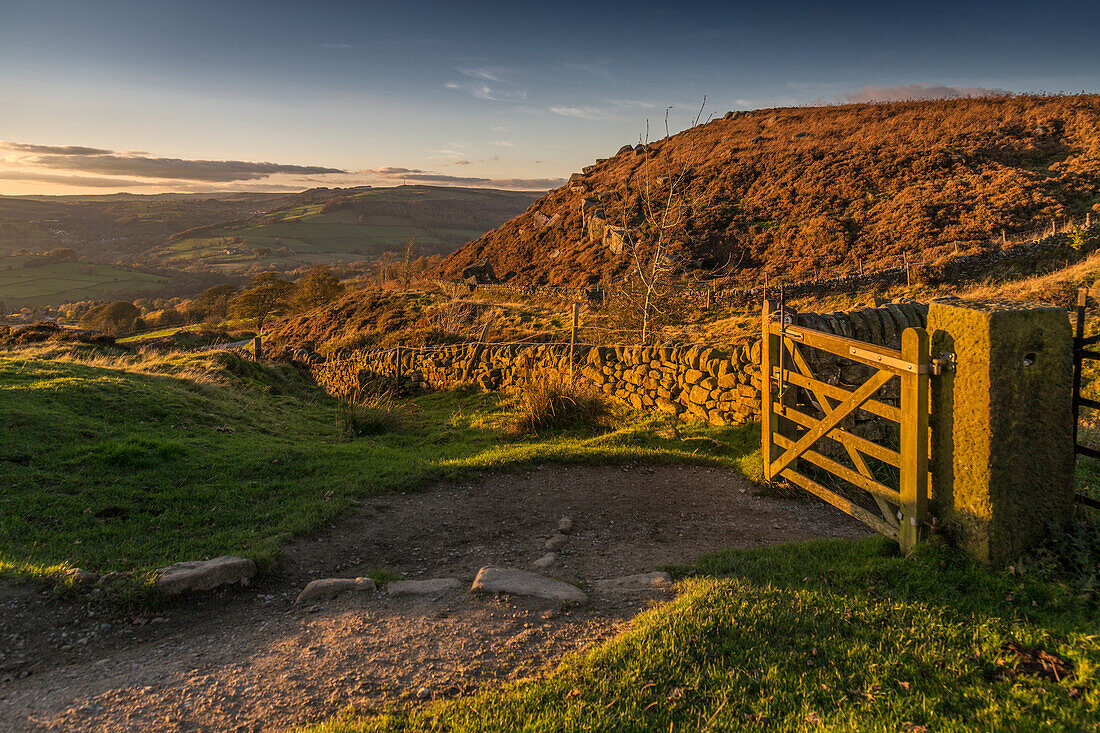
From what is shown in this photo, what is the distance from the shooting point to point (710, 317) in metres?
23.3

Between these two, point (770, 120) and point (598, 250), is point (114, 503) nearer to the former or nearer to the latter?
point (598, 250)

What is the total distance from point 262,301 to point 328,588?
45299 millimetres

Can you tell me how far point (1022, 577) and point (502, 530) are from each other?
458 cm

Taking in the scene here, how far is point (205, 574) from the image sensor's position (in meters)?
4.83

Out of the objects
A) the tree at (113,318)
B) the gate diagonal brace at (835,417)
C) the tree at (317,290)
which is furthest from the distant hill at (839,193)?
the tree at (113,318)

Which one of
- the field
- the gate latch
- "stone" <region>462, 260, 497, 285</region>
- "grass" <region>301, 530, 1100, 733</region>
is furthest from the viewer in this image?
the field

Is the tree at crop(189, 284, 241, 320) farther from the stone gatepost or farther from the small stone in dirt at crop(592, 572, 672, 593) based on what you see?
the stone gatepost

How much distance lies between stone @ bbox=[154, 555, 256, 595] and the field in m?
74.8

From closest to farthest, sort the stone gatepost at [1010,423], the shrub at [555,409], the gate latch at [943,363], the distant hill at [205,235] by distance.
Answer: the stone gatepost at [1010,423], the gate latch at [943,363], the shrub at [555,409], the distant hill at [205,235]

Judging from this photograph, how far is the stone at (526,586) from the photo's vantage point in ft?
14.5

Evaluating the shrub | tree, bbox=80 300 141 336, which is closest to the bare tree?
the shrub

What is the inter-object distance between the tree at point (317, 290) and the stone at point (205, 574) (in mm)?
41996

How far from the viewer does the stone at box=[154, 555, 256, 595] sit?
4.67m

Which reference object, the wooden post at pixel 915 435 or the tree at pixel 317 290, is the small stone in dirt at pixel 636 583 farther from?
the tree at pixel 317 290
